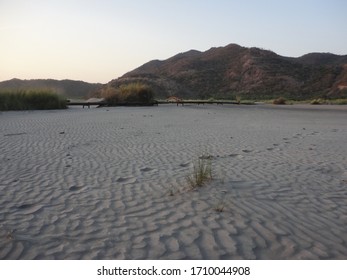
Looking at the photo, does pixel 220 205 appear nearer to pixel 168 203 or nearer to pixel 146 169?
pixel 168 203

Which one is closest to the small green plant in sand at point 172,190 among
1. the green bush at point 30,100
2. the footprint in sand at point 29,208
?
the footprint in sand at point 29,208

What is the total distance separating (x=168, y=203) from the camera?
5086 millimetres

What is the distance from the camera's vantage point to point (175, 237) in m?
4.02

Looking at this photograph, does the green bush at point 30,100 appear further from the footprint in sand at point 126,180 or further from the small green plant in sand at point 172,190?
the small green plant in sand at point 172,190

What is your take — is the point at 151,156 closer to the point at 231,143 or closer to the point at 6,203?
the point at 231,143

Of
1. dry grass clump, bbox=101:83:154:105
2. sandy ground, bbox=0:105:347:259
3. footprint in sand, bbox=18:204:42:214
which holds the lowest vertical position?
sandy ground, bbox=0:105:347:259

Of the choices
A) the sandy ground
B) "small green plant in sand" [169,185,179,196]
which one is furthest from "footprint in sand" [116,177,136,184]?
"small green plant in sand" [169,185,179,196]

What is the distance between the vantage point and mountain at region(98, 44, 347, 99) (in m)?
63.1

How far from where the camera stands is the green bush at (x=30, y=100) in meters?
23.5

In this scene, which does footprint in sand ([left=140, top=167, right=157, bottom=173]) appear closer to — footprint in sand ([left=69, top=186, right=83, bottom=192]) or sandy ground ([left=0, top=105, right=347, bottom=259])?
sandy ground ([left=0, top=105, right=347, bottom=259])

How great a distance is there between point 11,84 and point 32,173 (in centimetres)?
13322

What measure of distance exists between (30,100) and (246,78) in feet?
183

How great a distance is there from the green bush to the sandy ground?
15316mm

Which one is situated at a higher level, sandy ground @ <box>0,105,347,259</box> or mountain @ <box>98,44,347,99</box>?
mountain @ <box>98,44,347,99</box>
